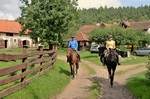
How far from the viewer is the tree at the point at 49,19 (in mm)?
33625

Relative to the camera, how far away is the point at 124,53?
3112 cm

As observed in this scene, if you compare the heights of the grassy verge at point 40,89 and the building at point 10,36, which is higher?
the building at point 10,36

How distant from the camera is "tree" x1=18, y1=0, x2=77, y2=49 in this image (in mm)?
33625

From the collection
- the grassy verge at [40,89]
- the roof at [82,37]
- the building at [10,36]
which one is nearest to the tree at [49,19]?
the roof at [82,37]

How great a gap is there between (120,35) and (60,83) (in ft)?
66.9

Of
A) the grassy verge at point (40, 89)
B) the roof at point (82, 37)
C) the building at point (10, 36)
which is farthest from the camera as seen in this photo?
the building at point (10, 36)

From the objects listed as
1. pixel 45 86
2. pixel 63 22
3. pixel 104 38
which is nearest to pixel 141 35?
pixel 104 38

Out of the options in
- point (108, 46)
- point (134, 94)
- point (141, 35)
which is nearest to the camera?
point (134, 94)

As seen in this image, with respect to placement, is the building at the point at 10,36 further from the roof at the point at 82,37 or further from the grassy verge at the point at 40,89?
the grassy verge at the point at 40,89

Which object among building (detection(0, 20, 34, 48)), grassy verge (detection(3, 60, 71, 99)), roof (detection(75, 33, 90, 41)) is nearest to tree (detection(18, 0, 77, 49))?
roof (detection(75, 33, 90, 41))

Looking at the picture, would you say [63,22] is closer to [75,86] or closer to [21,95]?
[75,86]

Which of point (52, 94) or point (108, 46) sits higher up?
point (108, 46)

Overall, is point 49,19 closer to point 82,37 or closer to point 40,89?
point 82,37

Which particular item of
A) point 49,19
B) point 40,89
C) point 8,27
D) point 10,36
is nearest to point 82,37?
point 10,36
